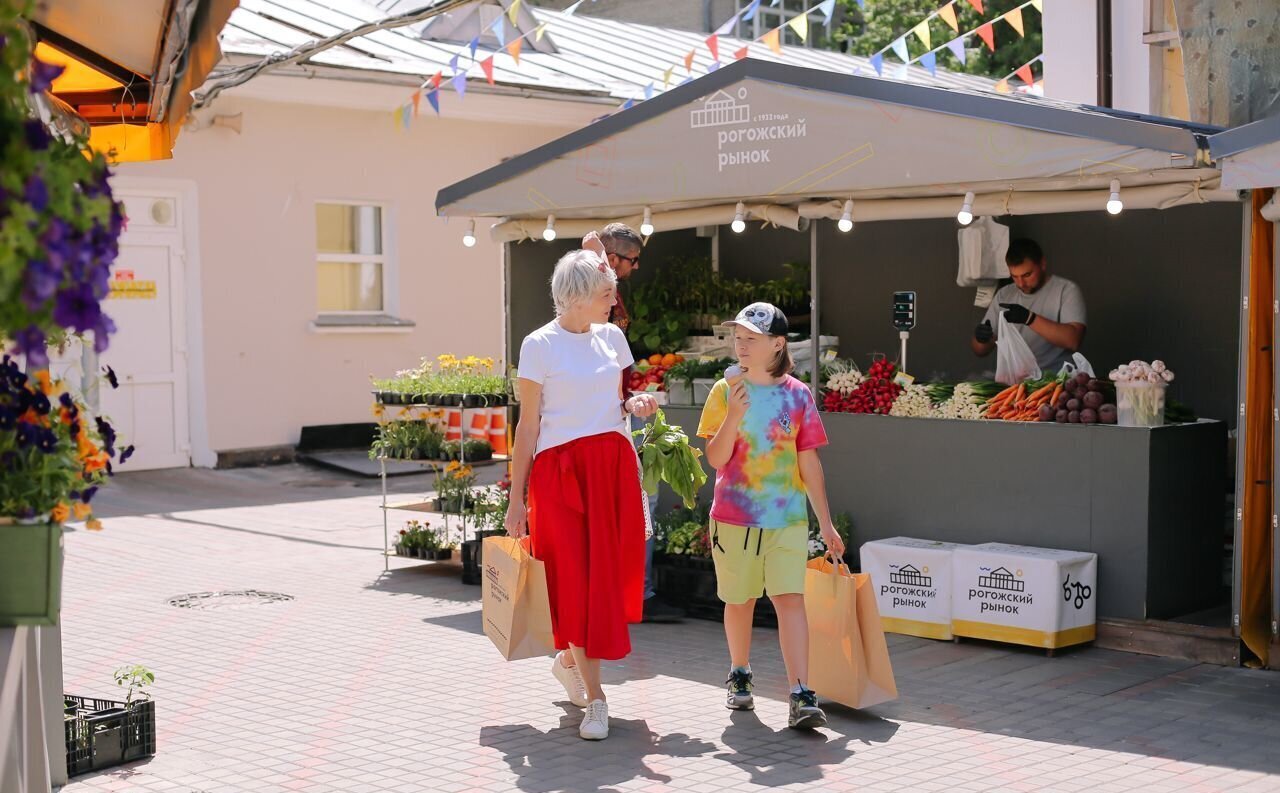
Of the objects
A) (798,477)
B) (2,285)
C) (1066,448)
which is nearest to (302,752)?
(798,477)

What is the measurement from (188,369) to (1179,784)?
1203 cm

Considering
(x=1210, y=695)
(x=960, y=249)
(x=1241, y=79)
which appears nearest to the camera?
(x=1210, y=695)

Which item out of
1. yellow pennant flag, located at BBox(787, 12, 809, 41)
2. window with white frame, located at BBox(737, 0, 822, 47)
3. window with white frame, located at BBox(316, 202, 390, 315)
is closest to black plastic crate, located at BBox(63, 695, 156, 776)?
yellow pennant flag, located at BBox(787, 12, 809, 41)

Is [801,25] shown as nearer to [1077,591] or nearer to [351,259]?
[351,259]

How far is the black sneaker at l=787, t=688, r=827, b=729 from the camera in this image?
599 centimetres

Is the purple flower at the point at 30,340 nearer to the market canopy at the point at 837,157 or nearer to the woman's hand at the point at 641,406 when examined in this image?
the woman's hand at the point at 641,406

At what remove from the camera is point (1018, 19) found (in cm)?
1417

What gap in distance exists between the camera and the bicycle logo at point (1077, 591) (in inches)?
294

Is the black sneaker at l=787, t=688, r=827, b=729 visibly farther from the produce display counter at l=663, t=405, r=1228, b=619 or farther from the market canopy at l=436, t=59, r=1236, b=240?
the market canopy at l=436, t=59, r=1236, b=240

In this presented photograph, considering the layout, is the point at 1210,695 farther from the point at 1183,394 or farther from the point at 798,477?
the point at 1183,394

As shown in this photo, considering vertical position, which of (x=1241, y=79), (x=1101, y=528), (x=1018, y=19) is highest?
(x=1018, y=19)

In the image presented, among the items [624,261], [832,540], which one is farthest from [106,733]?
[624,261]

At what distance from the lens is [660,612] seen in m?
8.57

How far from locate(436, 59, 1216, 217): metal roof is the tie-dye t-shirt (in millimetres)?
2021
